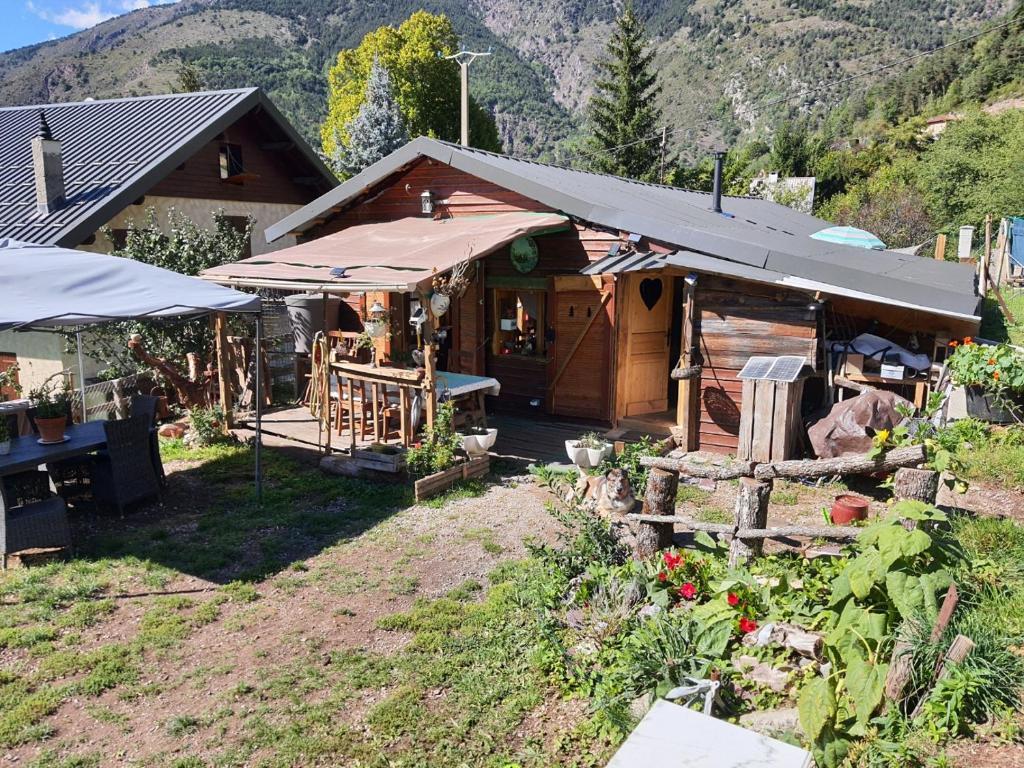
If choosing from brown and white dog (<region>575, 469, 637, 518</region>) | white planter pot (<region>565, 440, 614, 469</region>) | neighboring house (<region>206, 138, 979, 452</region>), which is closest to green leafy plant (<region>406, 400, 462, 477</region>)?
white planter pot (<region>565, 440, 614, 469</region>)

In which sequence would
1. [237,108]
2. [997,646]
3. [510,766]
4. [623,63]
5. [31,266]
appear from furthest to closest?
1. [623,63]
2. [237,108]
3. [31,266]
4. [510,766]
5. [997,646]

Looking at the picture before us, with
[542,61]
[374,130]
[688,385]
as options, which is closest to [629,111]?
[374,130]

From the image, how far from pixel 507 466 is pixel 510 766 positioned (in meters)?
5.28

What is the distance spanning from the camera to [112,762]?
3.83 metres

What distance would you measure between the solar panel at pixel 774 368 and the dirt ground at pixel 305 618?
277 cm

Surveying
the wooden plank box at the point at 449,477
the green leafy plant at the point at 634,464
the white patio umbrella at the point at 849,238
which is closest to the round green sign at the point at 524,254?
the wooden plank box at the point at 449,477

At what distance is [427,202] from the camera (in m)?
11.1

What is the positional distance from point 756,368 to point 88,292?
6852 mm

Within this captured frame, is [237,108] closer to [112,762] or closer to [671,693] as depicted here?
[112,762]

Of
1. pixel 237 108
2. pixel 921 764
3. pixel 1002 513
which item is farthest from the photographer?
pixel 237 108

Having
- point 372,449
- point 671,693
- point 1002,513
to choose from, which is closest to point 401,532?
point 372,449

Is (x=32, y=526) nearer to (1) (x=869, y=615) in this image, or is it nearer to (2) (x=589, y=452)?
(2) (x=589, y=452)

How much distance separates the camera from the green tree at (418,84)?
34.7m

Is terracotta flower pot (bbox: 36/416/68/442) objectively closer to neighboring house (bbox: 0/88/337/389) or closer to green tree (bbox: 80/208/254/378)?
green tree (bbox: 80/208/254/378)
